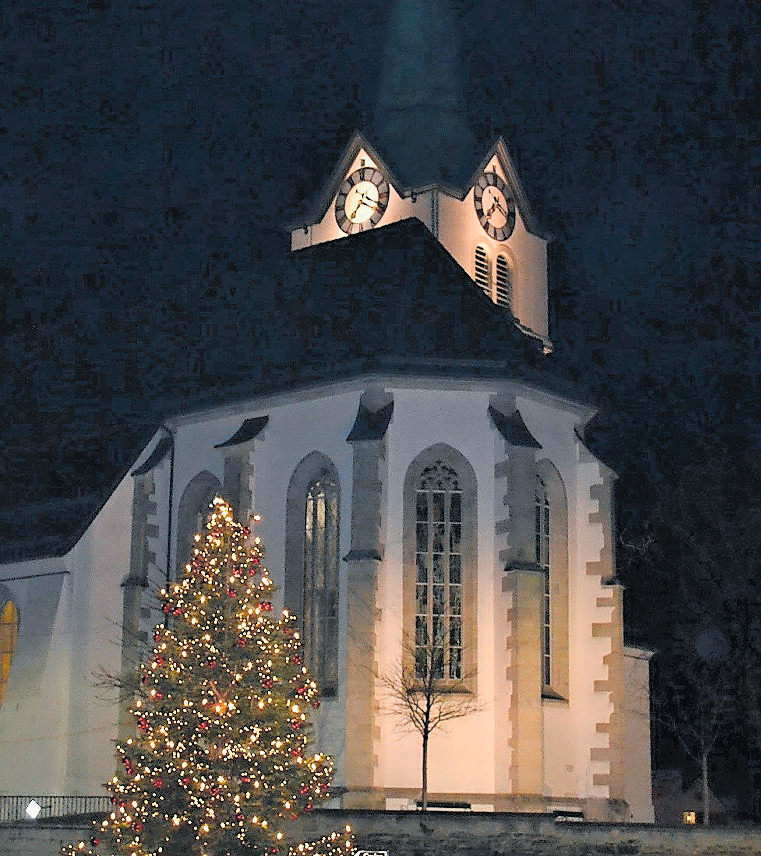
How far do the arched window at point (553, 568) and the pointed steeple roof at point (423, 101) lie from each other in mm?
11385

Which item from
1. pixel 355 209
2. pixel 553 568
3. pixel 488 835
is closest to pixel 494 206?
pixel 355 209

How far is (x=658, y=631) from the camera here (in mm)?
47656

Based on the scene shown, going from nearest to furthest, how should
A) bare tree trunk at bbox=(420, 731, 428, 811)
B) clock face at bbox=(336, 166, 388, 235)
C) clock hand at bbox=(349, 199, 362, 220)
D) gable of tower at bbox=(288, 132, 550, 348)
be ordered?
bare tree trunk at bbox=(420, 731, 428, 811), gable of tower at bbox=(288, 132, 550, 348), clock face at bbox=(336, 166, 388, 235), clock hand at bbox=(349, 199, 362, 220)

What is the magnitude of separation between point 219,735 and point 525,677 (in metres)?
9.87

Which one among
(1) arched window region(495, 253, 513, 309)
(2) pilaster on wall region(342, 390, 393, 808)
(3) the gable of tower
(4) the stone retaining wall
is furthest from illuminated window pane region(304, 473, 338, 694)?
(1) arched window region(495, 253, 513, 309)

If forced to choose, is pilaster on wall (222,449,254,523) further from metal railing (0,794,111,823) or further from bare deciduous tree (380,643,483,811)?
metal railing (0,794,111,823)

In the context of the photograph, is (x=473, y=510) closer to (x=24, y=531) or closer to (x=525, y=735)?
(x=525, y=735)

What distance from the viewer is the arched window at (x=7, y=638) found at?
37.8m

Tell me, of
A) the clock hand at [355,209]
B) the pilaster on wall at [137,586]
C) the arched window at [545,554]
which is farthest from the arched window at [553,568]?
the clock hand at [355,209]

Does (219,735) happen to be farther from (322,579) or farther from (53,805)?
(53,805)

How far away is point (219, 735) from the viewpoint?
24.3m

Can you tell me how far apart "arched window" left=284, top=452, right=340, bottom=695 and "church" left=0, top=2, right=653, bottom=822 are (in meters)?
0.04

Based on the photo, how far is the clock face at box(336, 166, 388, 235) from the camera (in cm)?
4431

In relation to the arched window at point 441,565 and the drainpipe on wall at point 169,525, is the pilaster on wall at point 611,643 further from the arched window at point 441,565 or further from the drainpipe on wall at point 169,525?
the drainpipe on wall at point 169,525
